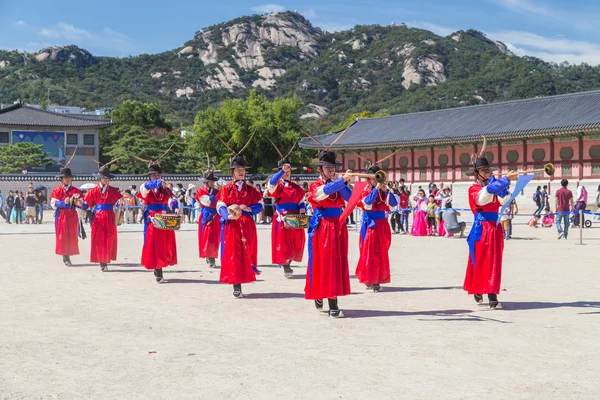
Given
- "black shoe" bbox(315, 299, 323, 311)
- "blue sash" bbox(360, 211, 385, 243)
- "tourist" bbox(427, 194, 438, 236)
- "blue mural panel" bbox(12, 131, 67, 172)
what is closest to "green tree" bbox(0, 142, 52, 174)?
"blue mural panel" bbox(12, 131, 67, 172)

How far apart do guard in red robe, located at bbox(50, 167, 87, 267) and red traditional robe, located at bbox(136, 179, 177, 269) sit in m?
2.78

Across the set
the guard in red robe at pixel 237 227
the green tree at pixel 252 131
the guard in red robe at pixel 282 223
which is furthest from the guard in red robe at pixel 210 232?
the green tree at pixel 252 131

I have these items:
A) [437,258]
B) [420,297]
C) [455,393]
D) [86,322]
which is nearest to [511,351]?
[455,393]

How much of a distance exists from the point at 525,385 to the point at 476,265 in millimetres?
3426

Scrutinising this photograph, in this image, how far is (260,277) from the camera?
11.4 m

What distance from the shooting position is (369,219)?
9867mm

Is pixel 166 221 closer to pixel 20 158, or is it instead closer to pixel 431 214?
pixel 431 214

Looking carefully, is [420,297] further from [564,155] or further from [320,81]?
[320,81]

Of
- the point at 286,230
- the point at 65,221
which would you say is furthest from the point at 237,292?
the point at 65,221

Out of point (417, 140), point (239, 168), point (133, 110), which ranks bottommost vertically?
point (239, 168)

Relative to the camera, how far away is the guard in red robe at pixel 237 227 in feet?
30.0

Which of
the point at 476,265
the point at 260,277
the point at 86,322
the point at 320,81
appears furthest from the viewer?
the point at 320,81

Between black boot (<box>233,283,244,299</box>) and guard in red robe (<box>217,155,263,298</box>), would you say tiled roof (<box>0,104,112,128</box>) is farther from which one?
black boot (<box>233,283,244,299</box>)

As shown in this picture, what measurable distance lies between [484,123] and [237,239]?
32647 mm
